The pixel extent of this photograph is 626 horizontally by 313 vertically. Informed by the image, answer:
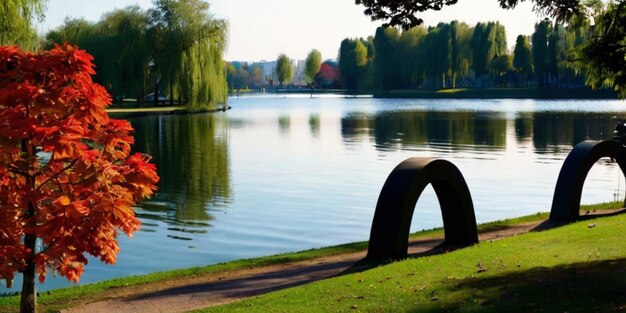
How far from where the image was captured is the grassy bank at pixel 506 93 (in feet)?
370

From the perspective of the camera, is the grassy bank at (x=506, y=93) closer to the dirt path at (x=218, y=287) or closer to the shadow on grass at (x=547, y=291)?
the dirt path at (x=218, y=287)

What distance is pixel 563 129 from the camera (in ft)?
171

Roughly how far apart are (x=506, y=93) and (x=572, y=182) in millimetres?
113566

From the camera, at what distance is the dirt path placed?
31.9 feet

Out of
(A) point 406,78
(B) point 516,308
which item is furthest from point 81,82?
(A) point 406,78

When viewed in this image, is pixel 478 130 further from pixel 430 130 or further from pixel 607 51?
pixel 607 51

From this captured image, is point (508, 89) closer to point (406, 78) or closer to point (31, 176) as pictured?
point (406, 78)

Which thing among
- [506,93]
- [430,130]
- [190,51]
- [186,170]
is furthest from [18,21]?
[506,93]

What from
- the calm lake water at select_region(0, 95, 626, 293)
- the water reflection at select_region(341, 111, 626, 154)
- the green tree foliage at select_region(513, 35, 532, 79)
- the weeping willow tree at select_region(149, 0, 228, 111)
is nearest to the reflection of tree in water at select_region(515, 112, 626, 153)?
the water reflection at select_region(341, 111, 626, 154)

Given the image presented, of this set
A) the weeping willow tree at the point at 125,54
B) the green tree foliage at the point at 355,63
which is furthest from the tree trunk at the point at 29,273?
the green tree foliage at the point at 355,63

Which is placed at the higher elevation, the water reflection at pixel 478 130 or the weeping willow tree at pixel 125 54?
the weeping willow tree at pixel 125 54

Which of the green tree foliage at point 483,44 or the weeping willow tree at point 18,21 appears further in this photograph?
the green tree foliage at point 483,44

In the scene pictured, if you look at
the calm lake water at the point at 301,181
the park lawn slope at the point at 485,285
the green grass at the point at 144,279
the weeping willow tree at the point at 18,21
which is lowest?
the calm lake water at the point at 301,181

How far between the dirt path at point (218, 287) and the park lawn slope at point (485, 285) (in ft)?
2.82
